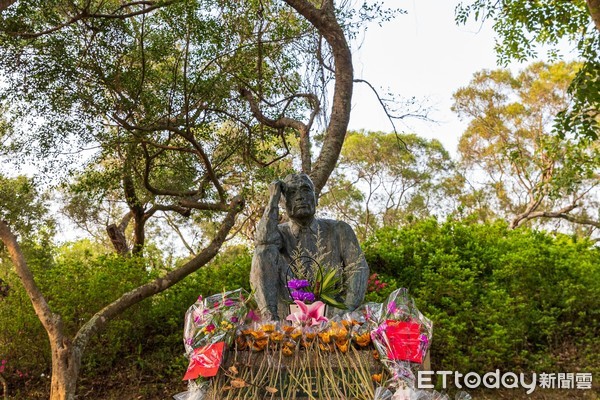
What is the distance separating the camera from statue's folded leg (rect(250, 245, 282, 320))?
12.0 ft

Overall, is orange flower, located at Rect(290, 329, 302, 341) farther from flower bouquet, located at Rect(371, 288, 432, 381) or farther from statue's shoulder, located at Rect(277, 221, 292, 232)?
statue's shoulder, located at Rect(277, 221, 292, 232)

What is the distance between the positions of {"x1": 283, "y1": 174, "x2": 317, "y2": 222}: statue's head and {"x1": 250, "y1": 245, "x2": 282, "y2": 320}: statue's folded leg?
12.4 inches

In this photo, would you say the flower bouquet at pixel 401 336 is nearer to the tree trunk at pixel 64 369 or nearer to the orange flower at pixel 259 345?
the orange flower at pixel 259 345

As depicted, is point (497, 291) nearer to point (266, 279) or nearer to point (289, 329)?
point (266, 279)

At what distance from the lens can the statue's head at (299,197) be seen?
13.1 feet

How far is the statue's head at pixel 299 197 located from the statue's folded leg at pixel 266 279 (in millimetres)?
315

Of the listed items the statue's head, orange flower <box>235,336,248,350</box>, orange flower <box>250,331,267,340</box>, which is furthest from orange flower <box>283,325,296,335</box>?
the statue's head

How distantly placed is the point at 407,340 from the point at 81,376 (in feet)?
16.5

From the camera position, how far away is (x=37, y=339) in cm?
659

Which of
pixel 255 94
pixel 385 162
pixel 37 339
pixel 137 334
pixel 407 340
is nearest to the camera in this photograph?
pixel 407 340

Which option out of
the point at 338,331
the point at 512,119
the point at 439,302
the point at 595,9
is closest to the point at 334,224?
the point at 338,331

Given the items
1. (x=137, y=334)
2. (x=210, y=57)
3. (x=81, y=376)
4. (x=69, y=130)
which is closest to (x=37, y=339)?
(x=81, y=376)

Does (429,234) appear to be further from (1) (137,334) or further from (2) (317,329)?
(2) (317,329)

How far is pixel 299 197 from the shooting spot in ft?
13.2
